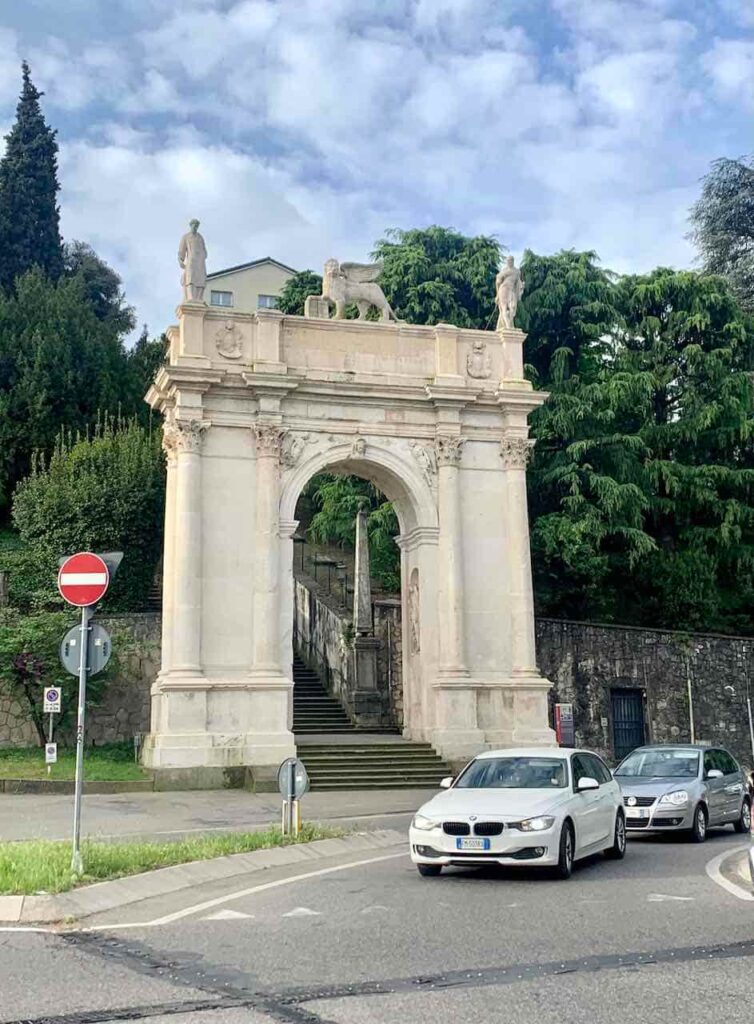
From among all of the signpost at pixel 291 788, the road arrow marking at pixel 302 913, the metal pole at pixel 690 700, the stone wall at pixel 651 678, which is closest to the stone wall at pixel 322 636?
the stone wall at pixel 651 678

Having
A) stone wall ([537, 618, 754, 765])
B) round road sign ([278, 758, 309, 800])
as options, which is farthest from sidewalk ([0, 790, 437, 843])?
stone wall ([537, 618, 754, 765])

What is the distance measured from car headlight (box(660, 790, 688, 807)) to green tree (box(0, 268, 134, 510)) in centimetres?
2758

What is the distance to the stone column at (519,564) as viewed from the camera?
25750 millimetres

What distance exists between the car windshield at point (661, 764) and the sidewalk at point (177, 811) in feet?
12.5

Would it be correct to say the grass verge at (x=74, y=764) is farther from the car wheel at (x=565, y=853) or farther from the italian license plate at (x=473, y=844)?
the car wheel at (x=565, y=853)

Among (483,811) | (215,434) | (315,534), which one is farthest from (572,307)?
(483,811)

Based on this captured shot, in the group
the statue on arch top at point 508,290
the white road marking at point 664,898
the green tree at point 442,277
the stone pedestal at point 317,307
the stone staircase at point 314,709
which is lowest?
the white road marking at point 664,898

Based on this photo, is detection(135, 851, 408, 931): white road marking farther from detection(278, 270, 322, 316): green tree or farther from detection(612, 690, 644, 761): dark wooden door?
detection(278, 270, 322, 316): green tree

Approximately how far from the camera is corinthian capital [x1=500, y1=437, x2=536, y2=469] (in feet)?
87.8

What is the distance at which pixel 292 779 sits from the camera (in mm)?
14117

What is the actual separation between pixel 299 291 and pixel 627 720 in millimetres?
21006

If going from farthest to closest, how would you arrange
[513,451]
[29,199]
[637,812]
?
[29,199] → [513,451] → [637,812]

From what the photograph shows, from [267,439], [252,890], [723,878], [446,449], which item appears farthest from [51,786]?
[723,878]

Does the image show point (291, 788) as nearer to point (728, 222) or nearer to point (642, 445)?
point (642, 445)
